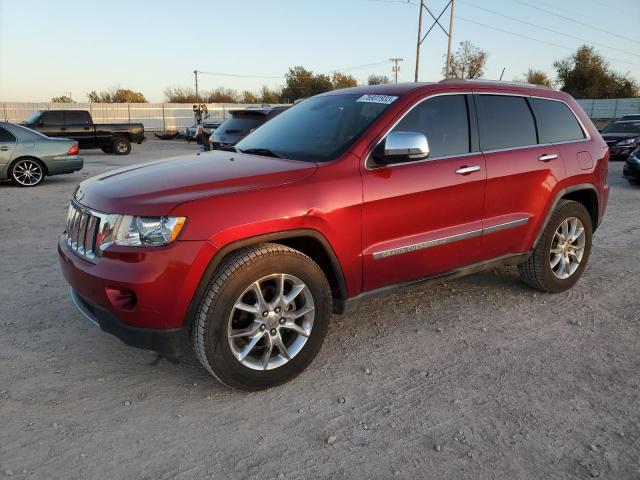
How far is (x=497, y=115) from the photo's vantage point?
4.10 metres

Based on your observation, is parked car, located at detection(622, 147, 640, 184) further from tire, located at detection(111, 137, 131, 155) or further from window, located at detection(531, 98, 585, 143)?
tire, located at detection(111, 137, 131, 155)

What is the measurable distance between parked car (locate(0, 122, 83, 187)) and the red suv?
341 inches

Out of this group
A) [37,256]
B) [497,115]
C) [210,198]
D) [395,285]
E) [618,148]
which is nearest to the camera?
[210,198]

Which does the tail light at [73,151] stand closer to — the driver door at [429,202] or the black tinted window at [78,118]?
the black tinted window at [78,118]

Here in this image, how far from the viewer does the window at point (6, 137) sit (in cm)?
1063

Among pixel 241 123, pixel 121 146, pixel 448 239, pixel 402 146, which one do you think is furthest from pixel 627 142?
pixel 121 146

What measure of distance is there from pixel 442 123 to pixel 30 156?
10.1 metres

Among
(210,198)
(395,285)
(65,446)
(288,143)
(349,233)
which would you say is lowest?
(65,446)

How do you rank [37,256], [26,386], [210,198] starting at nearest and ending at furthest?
1. [210,198]
2. [26,386]
3. [37,256]

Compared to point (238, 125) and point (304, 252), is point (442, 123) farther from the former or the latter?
point (238, 125)

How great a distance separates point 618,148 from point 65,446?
59.7 feet

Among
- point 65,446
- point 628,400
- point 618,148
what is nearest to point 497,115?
point 628,400

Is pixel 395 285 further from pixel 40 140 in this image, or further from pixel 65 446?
pixel 40 140

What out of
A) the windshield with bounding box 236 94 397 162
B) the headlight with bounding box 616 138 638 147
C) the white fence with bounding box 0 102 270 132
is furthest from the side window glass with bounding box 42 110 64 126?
the white fence with bounding box 0 102 270 132
